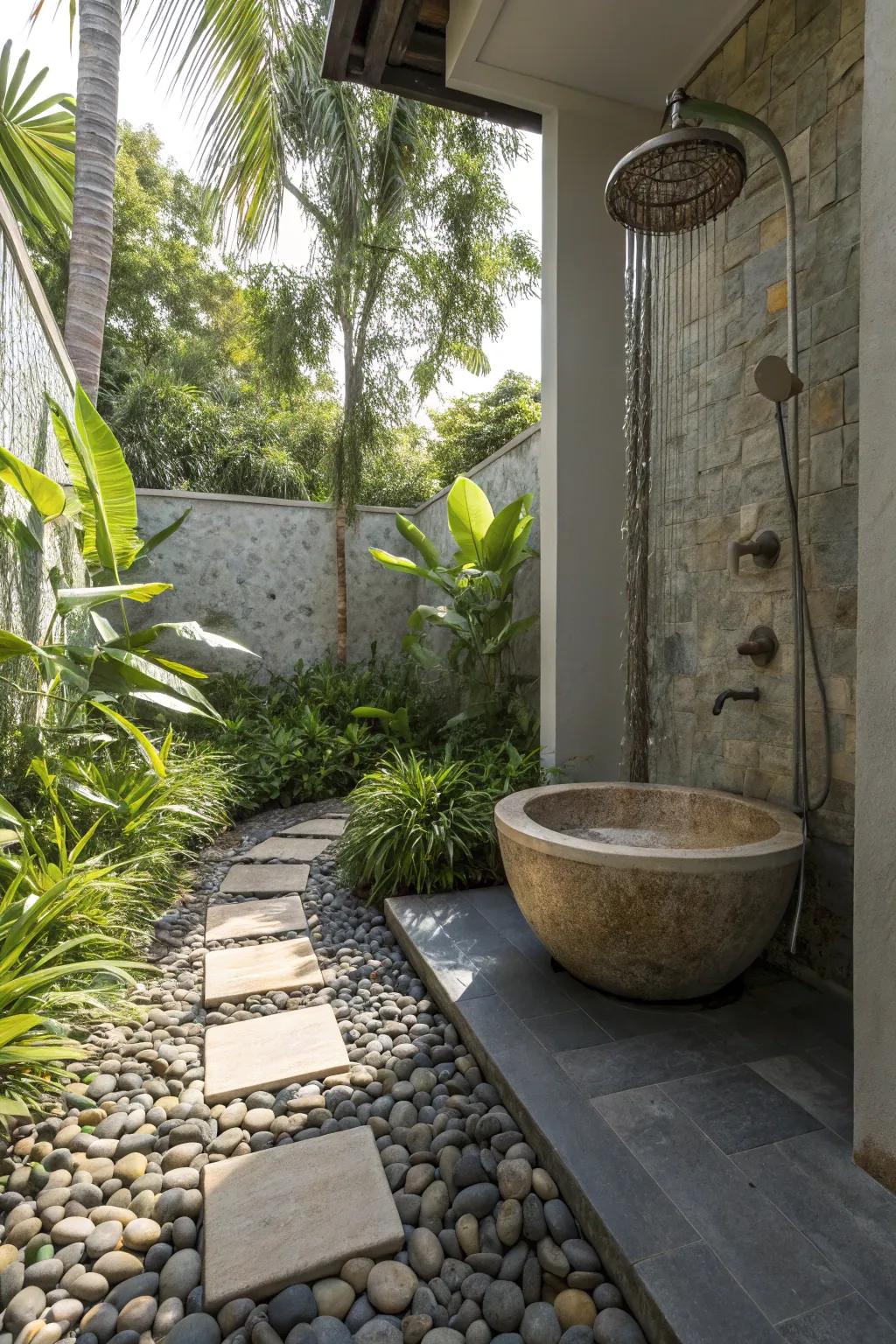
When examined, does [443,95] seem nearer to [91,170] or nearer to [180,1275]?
[91,170]

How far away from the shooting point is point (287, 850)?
3.61 metres

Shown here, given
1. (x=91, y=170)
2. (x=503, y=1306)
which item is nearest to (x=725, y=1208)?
(x=503, y=1306)

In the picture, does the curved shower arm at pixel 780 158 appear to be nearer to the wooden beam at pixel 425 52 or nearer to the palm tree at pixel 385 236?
the wooden beam at pixel 425 52

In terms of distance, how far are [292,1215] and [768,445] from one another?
2.49 m

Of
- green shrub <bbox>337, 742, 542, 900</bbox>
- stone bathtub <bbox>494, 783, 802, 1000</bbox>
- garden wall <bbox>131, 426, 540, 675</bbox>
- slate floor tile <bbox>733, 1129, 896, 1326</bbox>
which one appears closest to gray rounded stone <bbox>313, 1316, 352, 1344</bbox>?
slate floor tile <bbox>733, 1129, 896, 1326</bbox>

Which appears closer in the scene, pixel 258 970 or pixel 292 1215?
pixel 292 1215

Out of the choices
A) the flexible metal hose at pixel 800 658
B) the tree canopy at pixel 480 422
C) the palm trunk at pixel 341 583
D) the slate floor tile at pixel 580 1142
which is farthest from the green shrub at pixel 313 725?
the tree canopy at pixel 480 422

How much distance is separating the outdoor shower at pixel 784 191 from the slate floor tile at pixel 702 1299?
105cm

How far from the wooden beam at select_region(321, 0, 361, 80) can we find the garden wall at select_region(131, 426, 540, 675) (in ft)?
10.0

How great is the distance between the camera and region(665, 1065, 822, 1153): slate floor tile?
1.37 meters

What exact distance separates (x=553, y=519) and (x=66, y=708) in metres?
2.62

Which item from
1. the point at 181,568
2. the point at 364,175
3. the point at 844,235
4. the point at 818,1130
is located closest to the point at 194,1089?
the point at 818,1130

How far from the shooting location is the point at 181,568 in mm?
6004

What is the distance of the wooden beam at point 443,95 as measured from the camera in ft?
10.2
